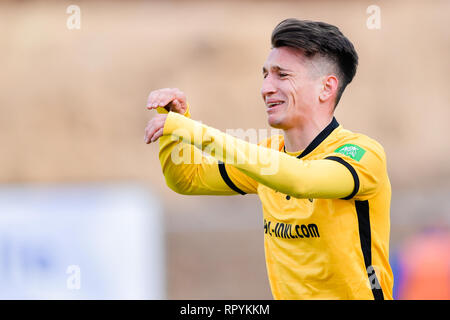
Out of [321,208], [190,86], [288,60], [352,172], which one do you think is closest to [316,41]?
[288,60]

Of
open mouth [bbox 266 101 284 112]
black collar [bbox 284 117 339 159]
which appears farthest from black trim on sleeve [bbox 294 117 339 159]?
open mouth [bbox 266 101 284 112]

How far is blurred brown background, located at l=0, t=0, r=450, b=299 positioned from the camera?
10367 millimetres

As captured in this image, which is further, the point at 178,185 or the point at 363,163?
the point at 178,185

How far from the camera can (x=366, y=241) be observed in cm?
282

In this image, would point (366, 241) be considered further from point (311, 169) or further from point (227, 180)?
point (227, 180)

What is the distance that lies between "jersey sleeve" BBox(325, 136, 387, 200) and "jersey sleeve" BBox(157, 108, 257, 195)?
0.63 meters

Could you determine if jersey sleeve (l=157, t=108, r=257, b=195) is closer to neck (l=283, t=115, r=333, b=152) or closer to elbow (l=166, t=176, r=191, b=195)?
elbow (l=166, t=176, r=191, b=195)

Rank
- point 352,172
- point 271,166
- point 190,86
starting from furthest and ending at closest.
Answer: point 190,86
point 352,172
point 271,166

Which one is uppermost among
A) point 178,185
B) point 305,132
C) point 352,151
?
point 305,132

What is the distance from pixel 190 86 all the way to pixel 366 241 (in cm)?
862

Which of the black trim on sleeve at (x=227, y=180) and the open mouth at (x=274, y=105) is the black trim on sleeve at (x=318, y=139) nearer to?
the open mouth at (x=274, y=105)

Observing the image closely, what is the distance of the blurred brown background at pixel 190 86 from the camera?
10367mm

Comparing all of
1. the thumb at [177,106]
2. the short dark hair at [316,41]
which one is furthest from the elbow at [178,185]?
the short dark hair at [316,41]

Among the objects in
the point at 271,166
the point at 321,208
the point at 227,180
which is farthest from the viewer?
the point at 227,180
